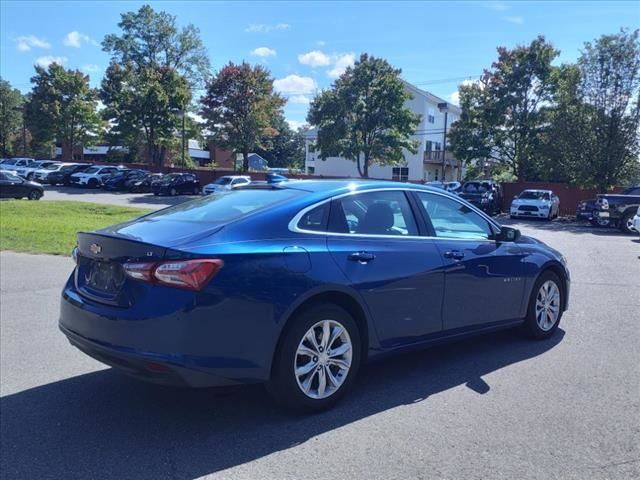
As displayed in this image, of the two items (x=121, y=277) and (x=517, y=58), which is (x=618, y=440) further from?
(x=517, y=58)

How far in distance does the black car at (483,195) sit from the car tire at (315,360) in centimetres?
2575

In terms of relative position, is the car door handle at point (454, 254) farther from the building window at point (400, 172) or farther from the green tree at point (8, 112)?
the green tree at point (8, 112)

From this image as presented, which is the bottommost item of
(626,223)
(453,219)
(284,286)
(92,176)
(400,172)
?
(626,223)

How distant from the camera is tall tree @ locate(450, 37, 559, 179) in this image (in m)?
34.5

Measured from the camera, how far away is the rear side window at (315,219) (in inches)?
159

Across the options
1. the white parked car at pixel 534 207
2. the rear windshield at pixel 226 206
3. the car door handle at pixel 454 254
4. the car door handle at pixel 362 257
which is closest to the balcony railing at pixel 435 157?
the white parked car at pixel 534 207

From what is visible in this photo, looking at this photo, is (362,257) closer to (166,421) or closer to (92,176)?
(166,421)

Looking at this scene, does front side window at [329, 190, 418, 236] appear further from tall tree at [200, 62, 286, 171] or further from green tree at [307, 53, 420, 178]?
tall tree at [200, 62, 286, 171]

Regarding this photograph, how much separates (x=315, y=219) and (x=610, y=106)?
29.9m

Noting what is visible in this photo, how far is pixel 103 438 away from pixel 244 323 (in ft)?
3.97

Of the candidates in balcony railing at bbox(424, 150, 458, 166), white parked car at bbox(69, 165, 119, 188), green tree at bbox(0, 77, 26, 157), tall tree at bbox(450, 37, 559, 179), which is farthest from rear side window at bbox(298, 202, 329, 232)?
green tree at bbox(0, 77, 26, 157)

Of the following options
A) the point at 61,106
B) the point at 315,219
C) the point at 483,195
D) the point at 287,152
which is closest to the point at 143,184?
the point at 61,106

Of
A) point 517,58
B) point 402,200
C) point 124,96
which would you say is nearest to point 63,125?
point 124,96

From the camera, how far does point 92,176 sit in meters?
40.6
